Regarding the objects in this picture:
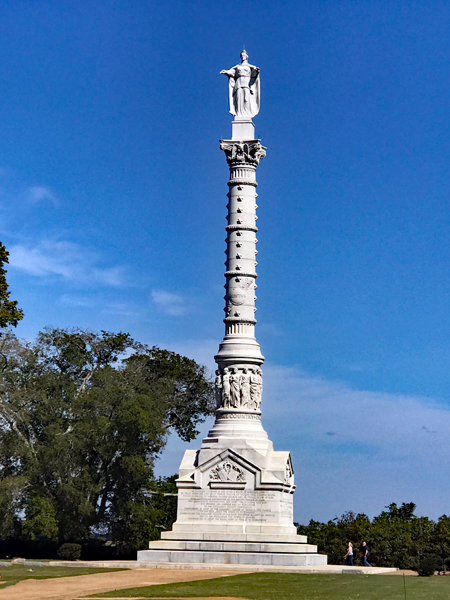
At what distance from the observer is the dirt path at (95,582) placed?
22094mm

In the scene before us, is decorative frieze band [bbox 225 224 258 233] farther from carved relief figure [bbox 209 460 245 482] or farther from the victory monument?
carved relief figure [bbox 209 460 245 482]

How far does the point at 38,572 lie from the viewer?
29.7 metres

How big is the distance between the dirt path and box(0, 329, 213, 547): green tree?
43.9ft

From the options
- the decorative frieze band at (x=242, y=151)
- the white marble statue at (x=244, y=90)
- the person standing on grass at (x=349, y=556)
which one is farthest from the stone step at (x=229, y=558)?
the white marble statue at (x=244, y=90)

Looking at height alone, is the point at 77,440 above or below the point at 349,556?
above

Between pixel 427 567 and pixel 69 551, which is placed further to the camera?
pixel 69 551

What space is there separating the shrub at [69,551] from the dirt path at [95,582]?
10563 millimetres

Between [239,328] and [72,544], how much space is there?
12116 mm

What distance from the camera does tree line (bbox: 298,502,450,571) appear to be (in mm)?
40094

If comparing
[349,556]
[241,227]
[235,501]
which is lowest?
[349,556]

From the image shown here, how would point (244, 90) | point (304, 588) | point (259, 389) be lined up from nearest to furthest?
1. point (304, 588)
2. point (259, 389)
3. point (244, 90)

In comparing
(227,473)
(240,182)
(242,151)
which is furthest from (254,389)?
(242,151)

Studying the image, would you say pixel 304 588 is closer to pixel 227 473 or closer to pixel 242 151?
pixel 227 473

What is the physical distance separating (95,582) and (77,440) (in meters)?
18.7
